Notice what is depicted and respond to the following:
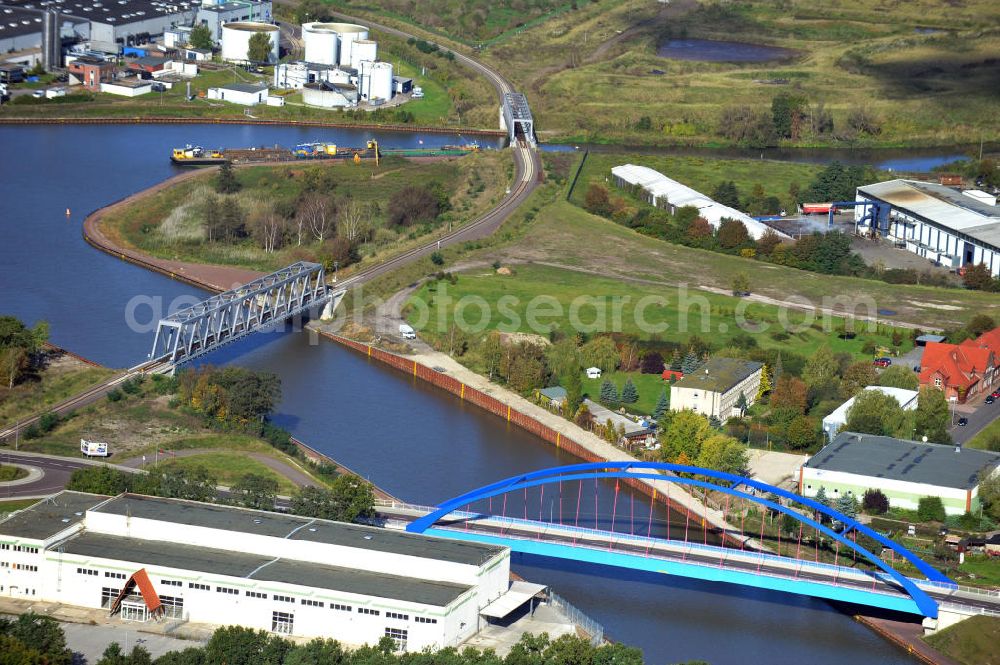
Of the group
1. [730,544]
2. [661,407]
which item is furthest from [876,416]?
[730,544]

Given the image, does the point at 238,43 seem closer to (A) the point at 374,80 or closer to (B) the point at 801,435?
(A) the point at 374,80

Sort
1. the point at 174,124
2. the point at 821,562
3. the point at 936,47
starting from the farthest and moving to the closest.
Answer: the point at 936,47, the point at 174,124, the point at 821,562

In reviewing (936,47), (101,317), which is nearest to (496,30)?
(936,47)

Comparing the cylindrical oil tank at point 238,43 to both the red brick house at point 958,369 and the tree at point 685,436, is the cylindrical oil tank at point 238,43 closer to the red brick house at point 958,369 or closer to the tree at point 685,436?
the red brick house at point 958,369

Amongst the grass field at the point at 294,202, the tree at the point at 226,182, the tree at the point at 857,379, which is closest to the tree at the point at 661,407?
the tree at the point at 857,379

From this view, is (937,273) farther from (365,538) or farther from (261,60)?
(261,60)

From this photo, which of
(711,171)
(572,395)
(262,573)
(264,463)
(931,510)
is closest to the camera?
(262,573)
